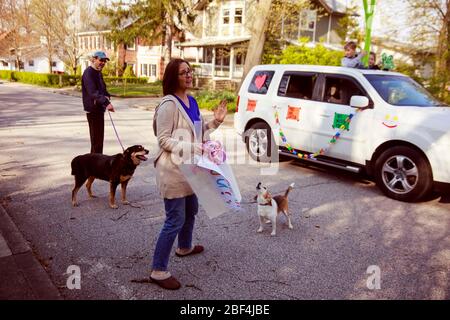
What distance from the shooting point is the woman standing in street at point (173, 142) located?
3209mm

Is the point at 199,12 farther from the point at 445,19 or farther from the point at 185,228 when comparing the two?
the point at 185,228

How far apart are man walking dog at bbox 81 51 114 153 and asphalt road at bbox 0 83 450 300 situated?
1.02 m

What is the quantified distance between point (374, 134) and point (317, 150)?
1209mm

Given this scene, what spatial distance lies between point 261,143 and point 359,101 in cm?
267

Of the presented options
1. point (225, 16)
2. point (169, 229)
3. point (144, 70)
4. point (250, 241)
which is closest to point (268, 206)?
point (250, 241)

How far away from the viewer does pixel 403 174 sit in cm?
618

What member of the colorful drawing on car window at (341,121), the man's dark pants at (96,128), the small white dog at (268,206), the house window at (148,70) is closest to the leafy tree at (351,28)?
the colorful drawing on car window at (341,121)

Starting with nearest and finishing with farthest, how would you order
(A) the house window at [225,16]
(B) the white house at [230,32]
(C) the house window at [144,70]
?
(B) the white house at [230,32] < (A) the house window at [225,16] < (C) the house window at [144,70]

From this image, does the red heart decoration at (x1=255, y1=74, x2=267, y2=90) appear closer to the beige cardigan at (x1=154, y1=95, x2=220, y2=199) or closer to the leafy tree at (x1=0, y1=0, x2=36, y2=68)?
the beige cardigan at (x1=154, y1=95, x2=220, y2=199)

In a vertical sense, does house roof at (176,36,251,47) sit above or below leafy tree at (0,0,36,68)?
below

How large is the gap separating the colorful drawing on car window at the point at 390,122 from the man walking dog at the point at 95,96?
448cm

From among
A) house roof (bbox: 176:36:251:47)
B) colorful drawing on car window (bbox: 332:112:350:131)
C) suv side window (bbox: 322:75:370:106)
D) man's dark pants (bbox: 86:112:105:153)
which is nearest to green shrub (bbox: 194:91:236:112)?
suv side window (bbox: 322:75:370:106)

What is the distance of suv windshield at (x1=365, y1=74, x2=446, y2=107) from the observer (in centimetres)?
666

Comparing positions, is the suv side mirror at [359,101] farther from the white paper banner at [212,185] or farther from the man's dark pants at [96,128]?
the man's dark pants at [96,128]
